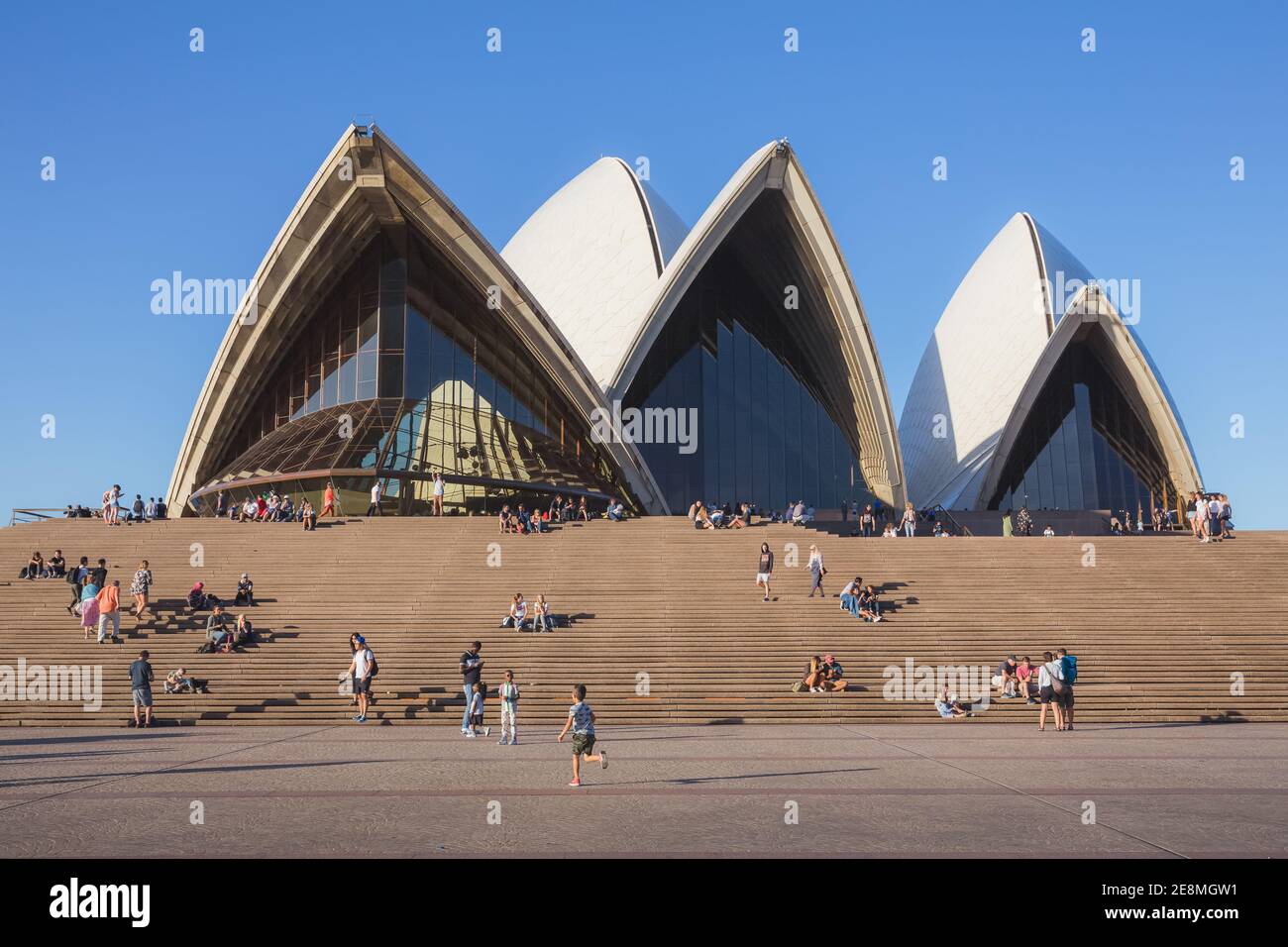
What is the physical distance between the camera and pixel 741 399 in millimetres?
37219

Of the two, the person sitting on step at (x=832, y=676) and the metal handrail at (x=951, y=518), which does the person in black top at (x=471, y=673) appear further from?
the metal handrail at (x=951, y=518)

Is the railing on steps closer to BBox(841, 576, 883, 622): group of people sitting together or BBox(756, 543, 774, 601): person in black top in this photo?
BBox(756, 543, 774, 601): person in black top

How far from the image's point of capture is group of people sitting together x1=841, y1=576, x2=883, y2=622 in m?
18.2

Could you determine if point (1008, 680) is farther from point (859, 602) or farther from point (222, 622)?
point (222, 622)

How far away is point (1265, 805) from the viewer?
740 centimetres

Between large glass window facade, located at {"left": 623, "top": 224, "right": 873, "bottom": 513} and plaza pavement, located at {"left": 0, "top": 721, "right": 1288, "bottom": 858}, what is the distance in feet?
76.7

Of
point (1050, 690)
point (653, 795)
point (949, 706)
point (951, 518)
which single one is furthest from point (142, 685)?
point (951, 518)

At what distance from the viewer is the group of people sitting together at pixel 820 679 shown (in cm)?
1538

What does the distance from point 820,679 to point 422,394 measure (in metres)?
21.0

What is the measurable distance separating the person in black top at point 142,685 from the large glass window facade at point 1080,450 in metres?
32.9

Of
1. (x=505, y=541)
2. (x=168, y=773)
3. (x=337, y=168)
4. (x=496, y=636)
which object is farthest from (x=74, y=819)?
(x=337, y=168)

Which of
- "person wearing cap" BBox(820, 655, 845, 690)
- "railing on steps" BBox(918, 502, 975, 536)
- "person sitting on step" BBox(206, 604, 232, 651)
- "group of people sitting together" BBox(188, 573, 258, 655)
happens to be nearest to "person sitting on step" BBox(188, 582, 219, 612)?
"group of people sitting together" BBox(188, 573, 258, 655)

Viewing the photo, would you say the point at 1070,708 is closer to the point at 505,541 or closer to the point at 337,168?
the point at 505,541
